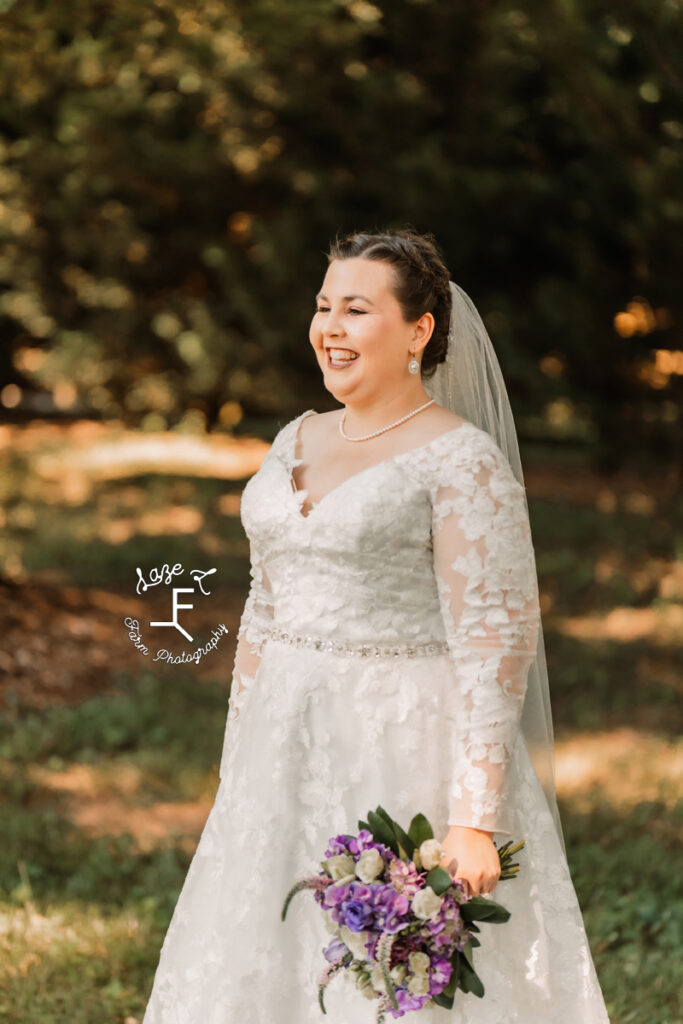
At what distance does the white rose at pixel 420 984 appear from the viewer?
6.31 ft

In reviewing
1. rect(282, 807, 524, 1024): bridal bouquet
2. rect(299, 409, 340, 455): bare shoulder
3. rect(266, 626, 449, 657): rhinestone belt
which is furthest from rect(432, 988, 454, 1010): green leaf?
rect(299, 409, 340, 455): bare shoulder

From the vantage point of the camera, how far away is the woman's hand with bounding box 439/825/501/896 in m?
2.13

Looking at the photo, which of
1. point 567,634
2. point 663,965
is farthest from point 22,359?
point 663,965

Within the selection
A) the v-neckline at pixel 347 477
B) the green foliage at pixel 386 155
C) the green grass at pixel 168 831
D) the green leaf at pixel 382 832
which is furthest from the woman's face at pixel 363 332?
the green foliage at pixel 386 155

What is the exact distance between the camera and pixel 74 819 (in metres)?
5.05

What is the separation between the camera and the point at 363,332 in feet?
7.64

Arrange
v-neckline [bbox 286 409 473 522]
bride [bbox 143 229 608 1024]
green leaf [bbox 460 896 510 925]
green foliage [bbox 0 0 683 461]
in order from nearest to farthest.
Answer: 1. green leaf [bbox 460 896 510 925]
2. bride [bbox 143 229 608 1024]
3. v-neckline [bbox 286 409 473 522]
4. green foliage [bbox 0 0 683 461]

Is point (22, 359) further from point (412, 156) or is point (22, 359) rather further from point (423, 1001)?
point (423, 1001)

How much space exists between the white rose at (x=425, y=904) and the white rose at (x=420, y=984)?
0.10 meters

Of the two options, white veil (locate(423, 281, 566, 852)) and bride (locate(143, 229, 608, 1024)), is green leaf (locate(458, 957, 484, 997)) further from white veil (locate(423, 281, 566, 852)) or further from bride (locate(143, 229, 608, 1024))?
white veil (locate(423, 281, 566, 852))

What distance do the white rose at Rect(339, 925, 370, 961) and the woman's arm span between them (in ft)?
1.04

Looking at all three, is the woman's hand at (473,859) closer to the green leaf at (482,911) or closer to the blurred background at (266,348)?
the green leaf at (482,911)

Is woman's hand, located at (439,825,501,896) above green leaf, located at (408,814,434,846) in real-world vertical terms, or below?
below
